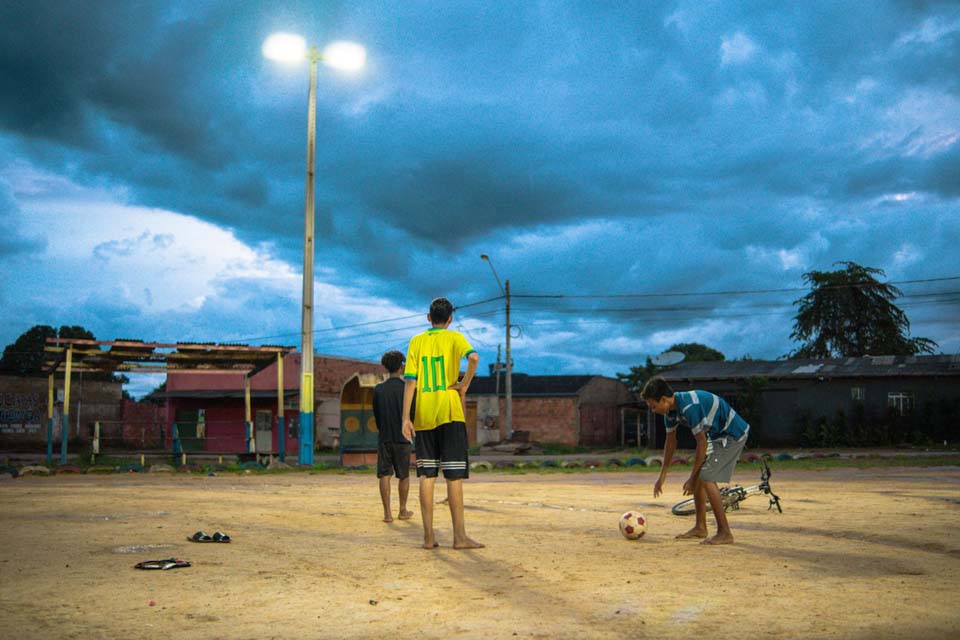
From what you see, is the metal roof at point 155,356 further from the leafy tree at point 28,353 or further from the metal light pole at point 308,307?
the leafy tree at point 28,353

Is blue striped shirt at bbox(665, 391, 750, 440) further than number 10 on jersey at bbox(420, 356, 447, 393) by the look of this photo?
Yes

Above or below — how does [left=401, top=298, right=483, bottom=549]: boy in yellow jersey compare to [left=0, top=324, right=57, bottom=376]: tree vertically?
below

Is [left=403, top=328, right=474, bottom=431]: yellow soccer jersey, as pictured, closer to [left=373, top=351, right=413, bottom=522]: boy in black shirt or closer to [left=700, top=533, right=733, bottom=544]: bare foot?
[left=373, top=351, right=413, bottom=522]: boy in black shirt

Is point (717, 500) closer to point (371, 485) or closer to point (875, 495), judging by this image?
point (875, 495)

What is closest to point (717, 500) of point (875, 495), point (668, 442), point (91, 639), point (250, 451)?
point (668, 442)

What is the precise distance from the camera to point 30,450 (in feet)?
136

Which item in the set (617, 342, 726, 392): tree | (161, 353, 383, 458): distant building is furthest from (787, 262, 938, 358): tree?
(161, 353, 383, 458): distant building

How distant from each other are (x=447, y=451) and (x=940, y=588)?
139 inches

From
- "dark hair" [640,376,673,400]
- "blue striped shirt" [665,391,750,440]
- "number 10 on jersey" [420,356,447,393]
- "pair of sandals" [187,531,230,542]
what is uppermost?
"number 10 on jersey" [420,356,447,393]

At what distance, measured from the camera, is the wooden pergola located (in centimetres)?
2125

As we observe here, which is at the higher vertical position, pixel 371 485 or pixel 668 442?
pixel 668 442

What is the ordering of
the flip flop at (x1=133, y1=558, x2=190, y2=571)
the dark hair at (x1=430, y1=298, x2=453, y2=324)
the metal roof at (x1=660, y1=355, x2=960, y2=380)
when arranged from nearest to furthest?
the flip flop at (x1=133, y1=558, x2=190, y2=571) < the dark hair at (x1=430, y1=298, x2=453, y2=324) < the metal roof at (x1=660, y1=355, x2=960, y2=380)

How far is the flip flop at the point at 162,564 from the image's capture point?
5559 mm

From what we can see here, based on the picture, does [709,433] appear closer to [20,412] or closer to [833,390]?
[833,390]
